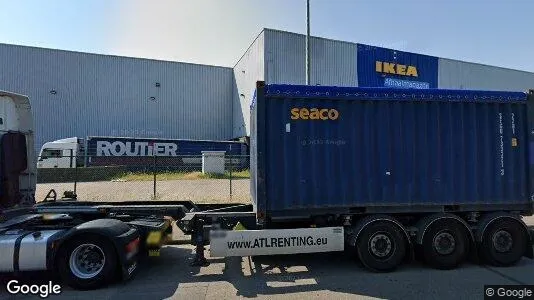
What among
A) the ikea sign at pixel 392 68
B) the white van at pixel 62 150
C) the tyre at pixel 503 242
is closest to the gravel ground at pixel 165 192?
the tyre at pixel 503 242

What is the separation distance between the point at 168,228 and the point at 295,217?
2.34 m

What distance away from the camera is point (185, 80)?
1593 inches

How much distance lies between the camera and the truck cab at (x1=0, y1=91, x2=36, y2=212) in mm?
6719

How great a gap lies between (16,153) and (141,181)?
13.3m

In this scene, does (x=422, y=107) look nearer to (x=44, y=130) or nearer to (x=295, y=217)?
(x=295, y=217)

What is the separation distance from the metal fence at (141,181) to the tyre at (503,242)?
22.8 feet

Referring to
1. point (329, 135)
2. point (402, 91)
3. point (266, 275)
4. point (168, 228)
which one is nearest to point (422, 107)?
point (402, 91)

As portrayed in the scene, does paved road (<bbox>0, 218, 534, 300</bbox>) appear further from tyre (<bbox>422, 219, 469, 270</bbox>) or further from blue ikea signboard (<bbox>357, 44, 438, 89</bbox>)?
blue ikea signboard (<bbox>357, 44, 438, 89</bbox>)

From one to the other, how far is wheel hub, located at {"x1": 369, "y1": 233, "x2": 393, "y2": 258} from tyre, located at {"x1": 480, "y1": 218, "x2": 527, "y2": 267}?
5.61 feet

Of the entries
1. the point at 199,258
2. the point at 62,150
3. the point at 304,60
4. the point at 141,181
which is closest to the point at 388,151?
the point at 199,258

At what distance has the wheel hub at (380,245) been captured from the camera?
6289mm

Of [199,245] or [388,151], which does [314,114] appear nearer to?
[388,151]

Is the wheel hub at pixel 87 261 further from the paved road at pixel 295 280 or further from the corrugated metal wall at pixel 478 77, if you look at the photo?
the corrugated metal wall at pixel 478 77

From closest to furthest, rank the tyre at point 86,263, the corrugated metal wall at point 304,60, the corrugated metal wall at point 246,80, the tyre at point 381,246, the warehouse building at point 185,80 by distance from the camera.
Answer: the tyre at point 86,263 → the tyre at point 381,246 → the corrugated metal wall at point 304,60 → the corrugated metal wall at point 246,80 → the warehouse building at point 185,80
